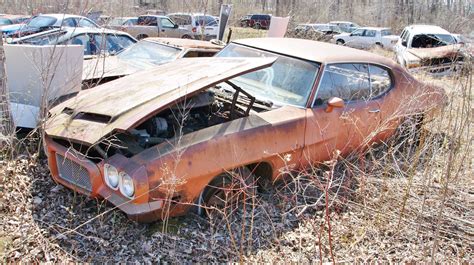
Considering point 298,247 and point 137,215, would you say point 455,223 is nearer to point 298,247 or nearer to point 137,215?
point 298,247

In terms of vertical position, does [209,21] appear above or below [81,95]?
above

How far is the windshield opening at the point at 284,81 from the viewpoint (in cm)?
406

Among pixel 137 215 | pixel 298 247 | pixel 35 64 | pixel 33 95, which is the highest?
pixel 35 64

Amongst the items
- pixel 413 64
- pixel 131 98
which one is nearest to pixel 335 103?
pixel 131 98

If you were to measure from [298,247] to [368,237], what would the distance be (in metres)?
0.66

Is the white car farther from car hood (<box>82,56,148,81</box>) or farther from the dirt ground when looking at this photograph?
the dirt ground

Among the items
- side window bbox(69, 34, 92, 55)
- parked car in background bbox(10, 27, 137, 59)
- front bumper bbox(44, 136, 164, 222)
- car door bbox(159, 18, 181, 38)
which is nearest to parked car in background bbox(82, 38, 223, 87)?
parked car in background bbox(10, 27, 137, 59)

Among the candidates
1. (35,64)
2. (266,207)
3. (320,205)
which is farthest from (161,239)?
(35,64)

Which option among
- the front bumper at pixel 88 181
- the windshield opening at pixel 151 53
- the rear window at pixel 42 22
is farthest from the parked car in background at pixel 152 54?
the rear window at pixel 42 22

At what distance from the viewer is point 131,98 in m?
3.52

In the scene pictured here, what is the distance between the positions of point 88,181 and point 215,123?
51.2 inches

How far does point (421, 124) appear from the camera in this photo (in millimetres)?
5215

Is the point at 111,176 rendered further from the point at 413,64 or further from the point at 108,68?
the point at 413,64

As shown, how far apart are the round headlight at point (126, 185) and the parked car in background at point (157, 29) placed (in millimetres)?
14144
